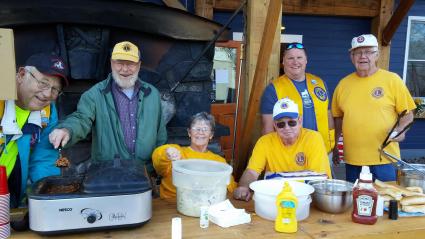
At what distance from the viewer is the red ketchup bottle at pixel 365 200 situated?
6.34ft

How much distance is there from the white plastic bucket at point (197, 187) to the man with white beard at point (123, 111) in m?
0.64

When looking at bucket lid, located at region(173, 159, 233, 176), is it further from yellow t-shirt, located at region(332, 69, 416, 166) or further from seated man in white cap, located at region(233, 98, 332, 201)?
yellow t-shirt, located at region(332, 69, 416, 166)

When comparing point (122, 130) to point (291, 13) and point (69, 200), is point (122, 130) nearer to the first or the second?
point (69, 200)

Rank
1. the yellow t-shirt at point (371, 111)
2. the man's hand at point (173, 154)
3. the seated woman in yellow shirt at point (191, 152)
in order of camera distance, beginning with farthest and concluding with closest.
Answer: the yellow t-shirt at point (371, 111) < the seated woman in yellow shirt at point (191, 152) < the man's hand at point (173, 154)

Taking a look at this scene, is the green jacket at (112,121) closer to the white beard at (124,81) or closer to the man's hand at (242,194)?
the white beard at (124,81)

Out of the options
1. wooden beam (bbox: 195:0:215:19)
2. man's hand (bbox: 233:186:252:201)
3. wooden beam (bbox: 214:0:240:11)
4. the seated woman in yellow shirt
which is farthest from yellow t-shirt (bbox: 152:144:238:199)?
wooden beam (bbox: 214:0:240:11)

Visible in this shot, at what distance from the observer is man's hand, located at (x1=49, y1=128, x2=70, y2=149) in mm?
1998

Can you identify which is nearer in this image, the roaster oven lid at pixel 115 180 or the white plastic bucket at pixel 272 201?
the roaster oven lid at pixel 115 180

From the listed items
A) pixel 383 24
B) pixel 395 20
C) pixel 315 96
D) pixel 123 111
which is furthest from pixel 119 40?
pixel 383 24

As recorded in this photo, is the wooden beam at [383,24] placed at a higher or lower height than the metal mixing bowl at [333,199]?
higher

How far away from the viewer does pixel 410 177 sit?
8.23ft

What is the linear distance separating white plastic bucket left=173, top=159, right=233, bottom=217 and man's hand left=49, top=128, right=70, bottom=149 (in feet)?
1.91

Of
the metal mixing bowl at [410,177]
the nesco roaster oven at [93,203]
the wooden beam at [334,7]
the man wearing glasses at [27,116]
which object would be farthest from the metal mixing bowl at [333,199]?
the wooden beam at [334,7]

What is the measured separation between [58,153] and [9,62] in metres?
0.61
